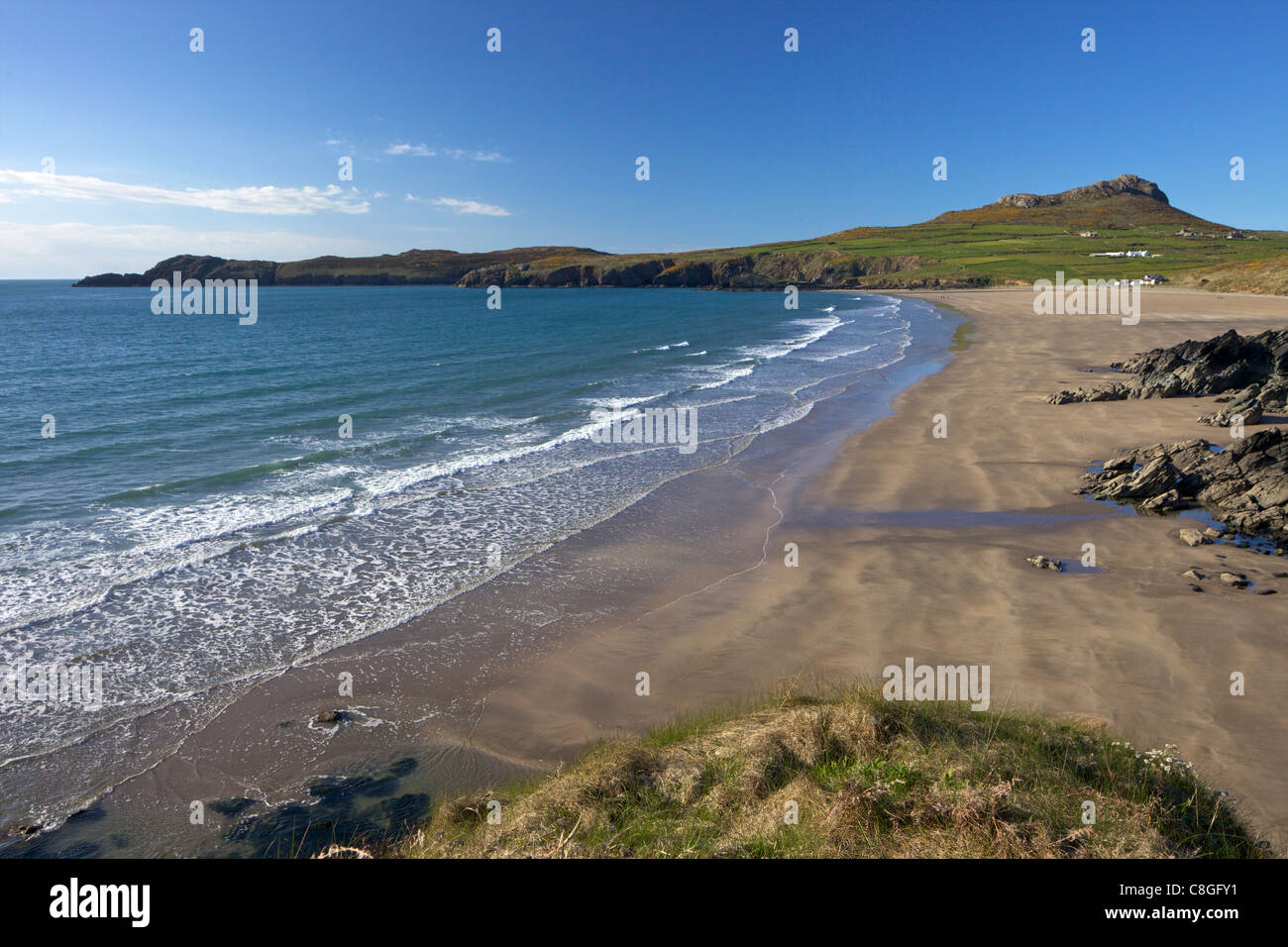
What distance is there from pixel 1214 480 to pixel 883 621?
402 inches

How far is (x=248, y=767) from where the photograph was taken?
8.43 m

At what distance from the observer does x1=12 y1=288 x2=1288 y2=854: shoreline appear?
29.2ft

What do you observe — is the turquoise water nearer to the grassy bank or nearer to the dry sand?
the dry sand

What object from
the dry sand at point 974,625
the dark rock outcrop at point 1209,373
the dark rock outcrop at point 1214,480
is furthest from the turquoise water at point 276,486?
the dark rock outcrop at point 1209,373

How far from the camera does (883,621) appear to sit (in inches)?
461

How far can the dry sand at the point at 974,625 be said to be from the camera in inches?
353

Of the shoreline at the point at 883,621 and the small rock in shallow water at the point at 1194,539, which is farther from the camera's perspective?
the small rock in shallow water at the point at 1194,539

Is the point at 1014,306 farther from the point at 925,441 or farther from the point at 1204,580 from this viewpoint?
the point at 1204,580

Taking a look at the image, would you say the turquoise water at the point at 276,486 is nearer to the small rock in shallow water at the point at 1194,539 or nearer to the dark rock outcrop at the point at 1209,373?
the small rock in shallow water at the point at 1194,539

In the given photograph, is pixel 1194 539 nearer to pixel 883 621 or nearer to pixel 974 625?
pixel 974 625

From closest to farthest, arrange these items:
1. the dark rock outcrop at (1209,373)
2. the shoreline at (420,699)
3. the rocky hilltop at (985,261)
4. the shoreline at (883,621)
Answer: the shoreline at (420,699) < the shoreline at (883,621) < the dark rock outcrop at (1209,373) < the rocky hilltop at (985,261)

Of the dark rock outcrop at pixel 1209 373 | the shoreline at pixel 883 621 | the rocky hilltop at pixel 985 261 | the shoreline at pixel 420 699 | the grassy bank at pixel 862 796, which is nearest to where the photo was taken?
the grassy bank at pixel 862 796

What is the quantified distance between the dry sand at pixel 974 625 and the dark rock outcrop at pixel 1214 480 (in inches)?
38.1

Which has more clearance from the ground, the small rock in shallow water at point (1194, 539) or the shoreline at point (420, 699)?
the small rock in shallow water at point (1194, 539)
